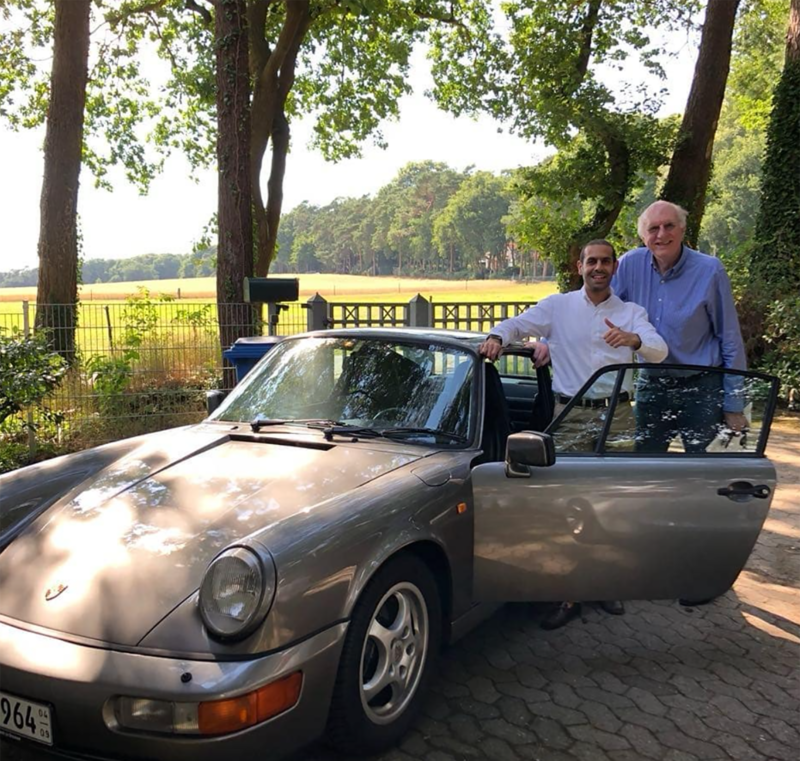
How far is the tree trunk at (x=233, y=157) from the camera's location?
9578 millimetres

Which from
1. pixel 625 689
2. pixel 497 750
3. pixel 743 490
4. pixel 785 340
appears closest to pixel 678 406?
pixel 743 490

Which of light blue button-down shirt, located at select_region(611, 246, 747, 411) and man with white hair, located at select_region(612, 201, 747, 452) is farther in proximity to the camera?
light blue button-down shirt, located at select_region(611, 246, 747, 411)

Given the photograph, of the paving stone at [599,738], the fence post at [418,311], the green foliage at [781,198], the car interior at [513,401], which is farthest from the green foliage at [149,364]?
the green foliage at [781,198]

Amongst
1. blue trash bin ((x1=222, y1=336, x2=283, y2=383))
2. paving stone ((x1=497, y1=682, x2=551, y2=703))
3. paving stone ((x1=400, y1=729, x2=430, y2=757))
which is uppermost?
blue trash bin ((x1=222, y1=336, x2=283, y2=383))

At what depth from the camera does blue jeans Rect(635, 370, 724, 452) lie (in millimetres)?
3367

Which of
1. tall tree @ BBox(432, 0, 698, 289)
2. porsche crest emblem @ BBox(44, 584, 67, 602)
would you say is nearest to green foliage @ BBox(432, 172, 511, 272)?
tall tree @ BBox(432, 0, 698, 289)

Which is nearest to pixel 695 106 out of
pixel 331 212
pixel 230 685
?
pixel 230 685

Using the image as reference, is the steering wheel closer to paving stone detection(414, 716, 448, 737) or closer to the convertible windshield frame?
the convertible windshield frame

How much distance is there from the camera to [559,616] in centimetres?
381

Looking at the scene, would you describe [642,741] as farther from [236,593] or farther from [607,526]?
[236,593]

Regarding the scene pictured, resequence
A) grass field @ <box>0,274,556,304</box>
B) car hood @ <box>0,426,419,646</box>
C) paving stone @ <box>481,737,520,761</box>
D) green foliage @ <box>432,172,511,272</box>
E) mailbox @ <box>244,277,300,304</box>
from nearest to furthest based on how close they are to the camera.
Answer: car hood @ <box>0,426,419,646</box>, paving stone @ <box>481,737,520,761</box>, mailbox @ <box>244,277,300,304</box>, grass field @ <box>0,274,556,304</box>, green foliage @ <box>432,172,511,272</box>

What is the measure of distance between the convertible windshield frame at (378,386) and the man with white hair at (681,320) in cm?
87

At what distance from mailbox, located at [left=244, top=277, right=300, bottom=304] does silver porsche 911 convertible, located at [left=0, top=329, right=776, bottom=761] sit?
4.66 metres

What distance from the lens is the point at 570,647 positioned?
364 centimetres
